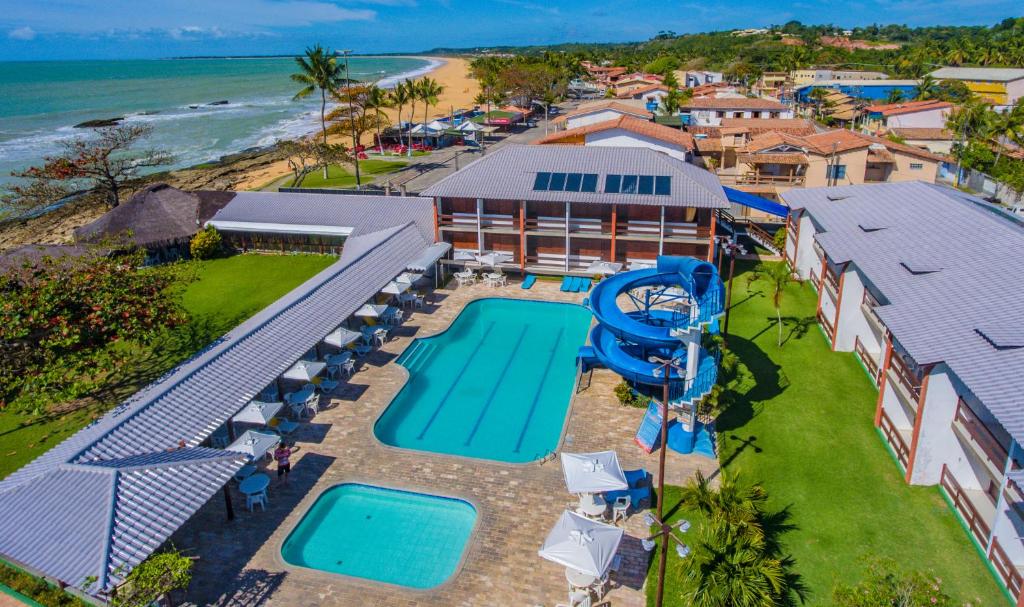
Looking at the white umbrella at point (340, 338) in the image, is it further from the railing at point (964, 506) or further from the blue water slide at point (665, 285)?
the railing at point (964, 506)

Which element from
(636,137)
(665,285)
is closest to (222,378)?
(665,285)

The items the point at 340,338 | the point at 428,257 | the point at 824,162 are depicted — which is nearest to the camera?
the point at 340,338

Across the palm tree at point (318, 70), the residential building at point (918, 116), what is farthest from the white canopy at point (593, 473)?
the residential building at point (918, 116)

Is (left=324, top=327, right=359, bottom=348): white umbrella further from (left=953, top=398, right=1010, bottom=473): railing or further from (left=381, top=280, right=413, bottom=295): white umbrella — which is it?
(left=953, top=398, right=1010, bottom=473): railing

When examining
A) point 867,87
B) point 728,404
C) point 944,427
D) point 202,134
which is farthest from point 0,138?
point 867,87

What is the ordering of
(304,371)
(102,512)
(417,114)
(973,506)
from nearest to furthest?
(102,512)
(973,506)
(304,371)
(417,114)

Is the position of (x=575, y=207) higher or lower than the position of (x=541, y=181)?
lower

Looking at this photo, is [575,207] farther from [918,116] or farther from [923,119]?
[923,119]
